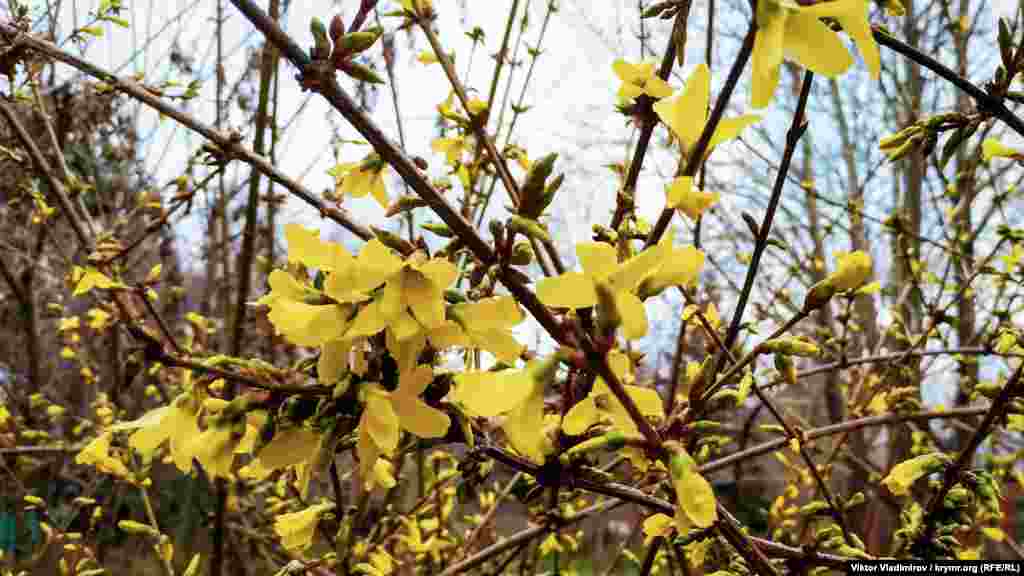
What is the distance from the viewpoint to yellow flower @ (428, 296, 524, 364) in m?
0.76

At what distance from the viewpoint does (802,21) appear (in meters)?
0.68

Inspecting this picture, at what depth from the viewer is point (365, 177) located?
39.5 inches

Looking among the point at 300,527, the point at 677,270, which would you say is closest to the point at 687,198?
the point at 677,270

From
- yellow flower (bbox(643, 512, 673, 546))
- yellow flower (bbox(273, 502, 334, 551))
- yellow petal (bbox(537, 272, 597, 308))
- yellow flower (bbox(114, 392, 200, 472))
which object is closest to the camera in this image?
yellow petal (bbox(537, 272, 597, 308))

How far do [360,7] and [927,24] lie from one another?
542 cm

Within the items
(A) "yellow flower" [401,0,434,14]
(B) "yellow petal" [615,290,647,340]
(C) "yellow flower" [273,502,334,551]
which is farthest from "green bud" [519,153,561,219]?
(A) "yellow flower" [401,0,434,14]

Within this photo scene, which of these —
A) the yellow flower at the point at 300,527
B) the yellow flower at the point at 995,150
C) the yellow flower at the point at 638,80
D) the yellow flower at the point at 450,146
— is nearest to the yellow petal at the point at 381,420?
the yellow flower at the point at 300,527

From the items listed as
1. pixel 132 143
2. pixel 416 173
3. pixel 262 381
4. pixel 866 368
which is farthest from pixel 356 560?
pixel 132 143

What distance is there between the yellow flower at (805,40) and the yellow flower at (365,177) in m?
0.50

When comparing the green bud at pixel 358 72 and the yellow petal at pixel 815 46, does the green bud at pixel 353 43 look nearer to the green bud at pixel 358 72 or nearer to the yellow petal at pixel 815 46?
the green bud at pixel 358 72

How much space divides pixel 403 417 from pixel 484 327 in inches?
5.5

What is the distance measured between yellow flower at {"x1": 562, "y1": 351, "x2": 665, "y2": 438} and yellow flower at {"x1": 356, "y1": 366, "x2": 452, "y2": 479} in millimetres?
146

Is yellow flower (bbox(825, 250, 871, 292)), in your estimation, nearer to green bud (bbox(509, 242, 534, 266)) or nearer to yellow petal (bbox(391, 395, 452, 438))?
green bud (bbox(509, 242, 534, 266))

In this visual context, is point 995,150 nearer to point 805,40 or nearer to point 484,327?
point 805,40
